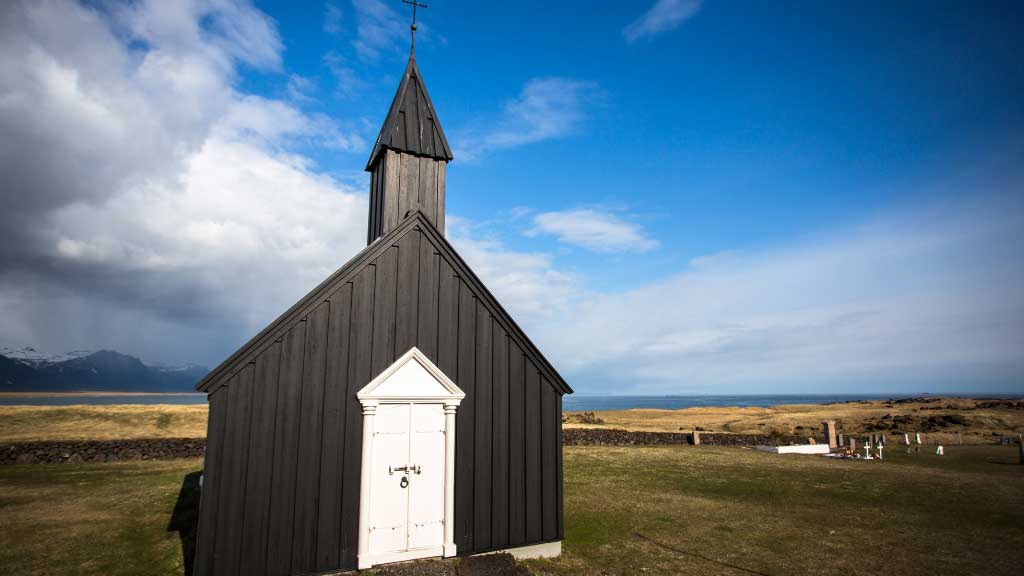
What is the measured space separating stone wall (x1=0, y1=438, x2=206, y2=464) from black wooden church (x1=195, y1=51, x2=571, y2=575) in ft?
69.9

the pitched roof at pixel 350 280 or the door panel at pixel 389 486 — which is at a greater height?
the pitched roof at pixel 350 280

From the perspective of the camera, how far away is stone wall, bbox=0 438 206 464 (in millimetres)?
24250

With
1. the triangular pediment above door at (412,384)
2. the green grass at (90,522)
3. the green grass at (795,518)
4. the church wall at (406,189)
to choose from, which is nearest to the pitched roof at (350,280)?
the church wall at (406,189)

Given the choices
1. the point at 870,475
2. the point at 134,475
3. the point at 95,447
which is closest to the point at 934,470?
the point at 870,475

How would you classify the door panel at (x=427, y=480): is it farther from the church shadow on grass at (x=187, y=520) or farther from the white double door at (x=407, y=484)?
the church shadow on grass at (x=187, y=520)

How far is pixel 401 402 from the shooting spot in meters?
9.99

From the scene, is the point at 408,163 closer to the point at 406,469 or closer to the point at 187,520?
the point at 406,469

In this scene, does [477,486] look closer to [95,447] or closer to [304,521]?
[304,521]

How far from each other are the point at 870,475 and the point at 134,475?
30597 mm

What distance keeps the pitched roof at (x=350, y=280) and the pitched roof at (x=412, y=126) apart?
2.81 meters

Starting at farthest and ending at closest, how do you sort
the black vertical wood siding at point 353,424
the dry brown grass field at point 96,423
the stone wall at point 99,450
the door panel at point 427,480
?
the dry brown grass field at point 96,423 < the stone wall at point 99,450 < the door panel at point 427,480 < the black vertical wood siding at point 353,424

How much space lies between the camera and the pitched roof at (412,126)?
12728 mm

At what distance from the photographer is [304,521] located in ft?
29.3

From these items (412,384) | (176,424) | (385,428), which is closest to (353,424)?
(385,428)
